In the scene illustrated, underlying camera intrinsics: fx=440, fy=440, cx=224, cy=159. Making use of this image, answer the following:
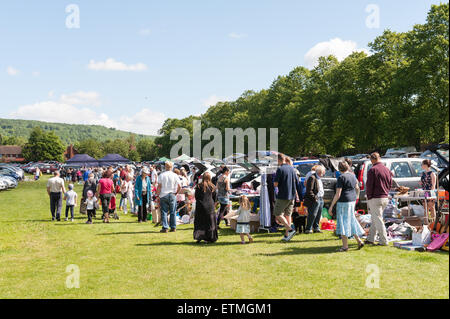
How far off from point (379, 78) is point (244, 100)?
3964cm

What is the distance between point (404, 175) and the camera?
50.7 feet

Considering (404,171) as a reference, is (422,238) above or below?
below

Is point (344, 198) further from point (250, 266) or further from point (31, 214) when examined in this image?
point (31, 214)

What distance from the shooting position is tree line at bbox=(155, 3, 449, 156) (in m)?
36.6

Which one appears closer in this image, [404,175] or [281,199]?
[281,199]

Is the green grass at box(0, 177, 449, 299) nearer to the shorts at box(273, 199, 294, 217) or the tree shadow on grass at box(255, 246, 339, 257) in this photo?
the tree shadow on grass at box(255, 246, 339, 257)

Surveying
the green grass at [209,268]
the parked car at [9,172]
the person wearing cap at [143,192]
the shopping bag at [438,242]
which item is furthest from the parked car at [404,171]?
the parked car at [9,172]

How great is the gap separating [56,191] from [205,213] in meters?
8.02

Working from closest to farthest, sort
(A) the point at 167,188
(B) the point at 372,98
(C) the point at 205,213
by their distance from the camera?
(C) the point at 205,213, (A) the point at 167,188, (B) the point at 372,98

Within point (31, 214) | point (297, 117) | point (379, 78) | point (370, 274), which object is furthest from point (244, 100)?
point (370, 274)

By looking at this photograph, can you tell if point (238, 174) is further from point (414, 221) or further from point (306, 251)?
point (306, 251)

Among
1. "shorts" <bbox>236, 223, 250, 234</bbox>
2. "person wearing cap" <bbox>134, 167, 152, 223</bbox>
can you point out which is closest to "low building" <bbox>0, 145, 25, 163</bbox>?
"person wearing cap" <bbox>134, 167, 152, 223</bbox>

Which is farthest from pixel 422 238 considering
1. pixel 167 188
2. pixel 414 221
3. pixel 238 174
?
pixel 238 174

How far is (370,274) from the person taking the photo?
7.44m
